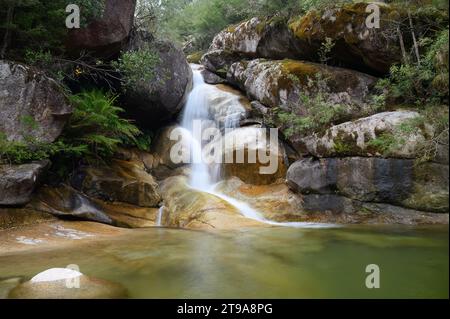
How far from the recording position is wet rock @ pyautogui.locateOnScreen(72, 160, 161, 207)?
35.9 ft

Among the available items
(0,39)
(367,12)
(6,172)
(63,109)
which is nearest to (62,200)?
(6,172)

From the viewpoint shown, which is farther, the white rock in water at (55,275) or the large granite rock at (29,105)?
the large granite rock at (29,105)

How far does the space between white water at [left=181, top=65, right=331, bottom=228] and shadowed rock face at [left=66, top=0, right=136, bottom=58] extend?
477 centimetres

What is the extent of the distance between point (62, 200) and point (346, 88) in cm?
925

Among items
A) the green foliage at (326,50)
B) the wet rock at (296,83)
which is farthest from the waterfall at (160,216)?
the green foliage at (326,50)

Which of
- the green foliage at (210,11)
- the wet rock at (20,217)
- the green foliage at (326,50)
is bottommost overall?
the wet rock at (20,217)

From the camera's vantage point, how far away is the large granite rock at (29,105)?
8.66 metres

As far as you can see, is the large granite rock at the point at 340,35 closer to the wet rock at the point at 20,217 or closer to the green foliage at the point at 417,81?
the green foliage at the point at 417,81

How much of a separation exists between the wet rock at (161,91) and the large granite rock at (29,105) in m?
4.00

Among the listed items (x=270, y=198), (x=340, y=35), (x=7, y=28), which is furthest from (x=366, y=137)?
(x=7, y=28)

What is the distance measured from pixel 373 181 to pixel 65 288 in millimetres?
7245

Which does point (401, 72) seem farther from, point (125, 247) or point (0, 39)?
point (0, 39)

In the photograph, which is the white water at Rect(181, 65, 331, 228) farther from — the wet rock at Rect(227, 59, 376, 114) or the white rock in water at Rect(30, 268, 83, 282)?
the white rock in water at Rect(30, 268, 83, 282)

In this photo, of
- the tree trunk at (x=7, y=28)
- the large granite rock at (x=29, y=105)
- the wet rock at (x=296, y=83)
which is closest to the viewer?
the large granite rock at (x=29, y=105)
